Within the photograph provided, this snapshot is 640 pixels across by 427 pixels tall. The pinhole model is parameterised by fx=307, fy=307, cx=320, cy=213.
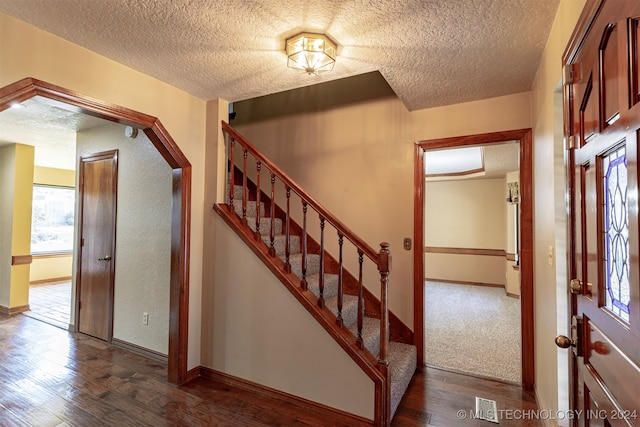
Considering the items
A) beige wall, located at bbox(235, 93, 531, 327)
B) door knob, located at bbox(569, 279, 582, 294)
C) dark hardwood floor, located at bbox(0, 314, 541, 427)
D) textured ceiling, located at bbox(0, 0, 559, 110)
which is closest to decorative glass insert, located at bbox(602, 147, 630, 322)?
door knob, located at bbox(569, 279, 582, 294)

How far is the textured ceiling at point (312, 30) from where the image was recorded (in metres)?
1.57

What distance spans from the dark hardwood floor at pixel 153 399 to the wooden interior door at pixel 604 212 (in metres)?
1.25

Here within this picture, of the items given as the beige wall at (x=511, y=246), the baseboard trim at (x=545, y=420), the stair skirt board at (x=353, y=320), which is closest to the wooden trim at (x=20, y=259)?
the stair skirt board at (x=353, y=320)

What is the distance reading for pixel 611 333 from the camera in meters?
0.96

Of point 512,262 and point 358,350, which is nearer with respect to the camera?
point 358,350

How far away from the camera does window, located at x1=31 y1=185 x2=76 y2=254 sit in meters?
6.29

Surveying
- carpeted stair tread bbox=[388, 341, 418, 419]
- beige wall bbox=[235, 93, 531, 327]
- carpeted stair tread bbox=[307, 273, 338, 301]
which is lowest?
carpeted stair tread bbox=[388, 341, 418, 419]

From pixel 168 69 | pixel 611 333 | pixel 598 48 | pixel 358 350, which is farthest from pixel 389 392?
pixel 168 69

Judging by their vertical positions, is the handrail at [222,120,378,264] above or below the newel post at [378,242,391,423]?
above

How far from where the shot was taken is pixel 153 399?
2.34 m

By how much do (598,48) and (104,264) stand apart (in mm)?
4428

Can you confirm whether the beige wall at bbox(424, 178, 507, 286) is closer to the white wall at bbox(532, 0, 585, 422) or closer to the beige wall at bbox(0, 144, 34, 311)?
the white wall at bbox(532, 0, 585, 422)

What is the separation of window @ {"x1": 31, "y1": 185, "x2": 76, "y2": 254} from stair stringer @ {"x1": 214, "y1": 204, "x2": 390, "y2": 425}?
232 inches

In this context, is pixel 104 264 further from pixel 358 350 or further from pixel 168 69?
pixel 358 350
